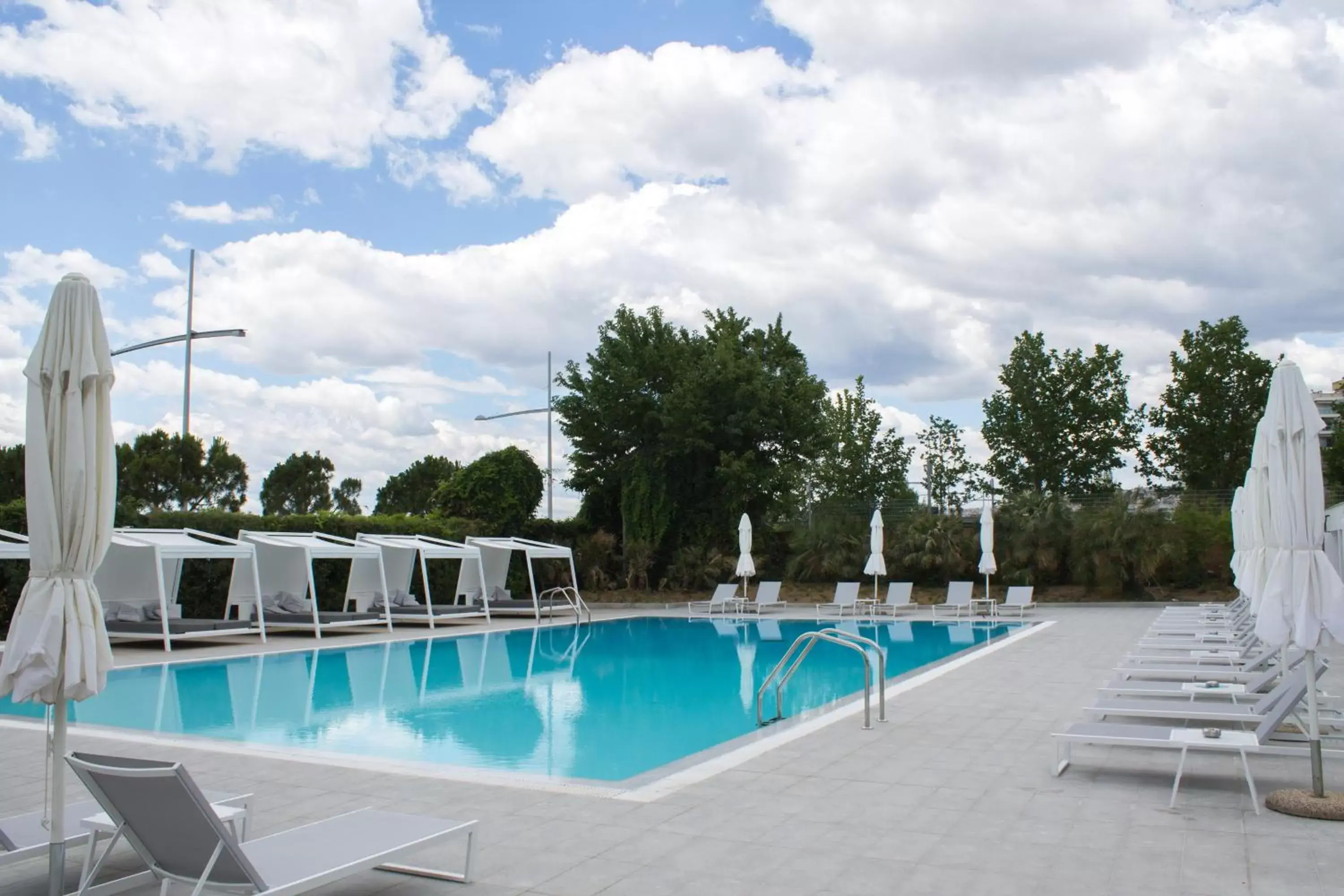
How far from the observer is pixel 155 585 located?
18078 millimetres

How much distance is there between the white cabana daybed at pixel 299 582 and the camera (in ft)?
60.6

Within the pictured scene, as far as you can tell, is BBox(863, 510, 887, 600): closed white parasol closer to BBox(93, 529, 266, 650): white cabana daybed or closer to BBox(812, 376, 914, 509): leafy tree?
BBox(93, 529, 266, 650): white cabana daybed

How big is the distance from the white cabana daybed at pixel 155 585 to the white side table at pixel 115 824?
11.4 metres

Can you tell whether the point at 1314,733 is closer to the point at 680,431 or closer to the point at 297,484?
the point at 680,431

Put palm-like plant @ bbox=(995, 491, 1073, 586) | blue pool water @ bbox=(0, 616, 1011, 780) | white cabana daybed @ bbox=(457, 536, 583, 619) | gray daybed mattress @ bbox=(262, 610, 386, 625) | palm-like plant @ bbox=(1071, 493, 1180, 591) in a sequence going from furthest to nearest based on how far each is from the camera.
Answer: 1. palm-like plant @ bbox=(995, 491, 1073, 586)
2. palm-like plant @ bbox=(1071, 493, 1180, 591)
3. white cabana daybed @ bbox=(457, 536, 583, 619)
4. gray daybed mattress @ bbox=(262, 610, 386, 625)
5. blue pool water @ bbox=(0, 616, 1011, 780)

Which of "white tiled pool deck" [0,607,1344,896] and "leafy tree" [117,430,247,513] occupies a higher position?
"leafy tree" [117,430,247,513]

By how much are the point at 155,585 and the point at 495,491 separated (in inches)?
491

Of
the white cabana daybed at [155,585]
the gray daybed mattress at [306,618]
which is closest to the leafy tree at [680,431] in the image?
the gray daybed mattress at [306,618]

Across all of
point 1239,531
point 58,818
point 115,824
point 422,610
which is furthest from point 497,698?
point 1239,531

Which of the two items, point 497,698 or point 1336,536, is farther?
point 1336,536

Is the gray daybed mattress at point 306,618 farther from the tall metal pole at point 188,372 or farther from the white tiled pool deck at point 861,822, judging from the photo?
the white tiled pool deck at point 861,822

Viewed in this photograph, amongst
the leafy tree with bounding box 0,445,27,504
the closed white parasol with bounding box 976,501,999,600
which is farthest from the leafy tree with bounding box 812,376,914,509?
the leafy tree with bounding box 0,445,27,504

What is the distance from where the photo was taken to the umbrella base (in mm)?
5680

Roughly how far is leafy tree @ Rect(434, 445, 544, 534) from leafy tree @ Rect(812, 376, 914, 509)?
16960 millimetres
